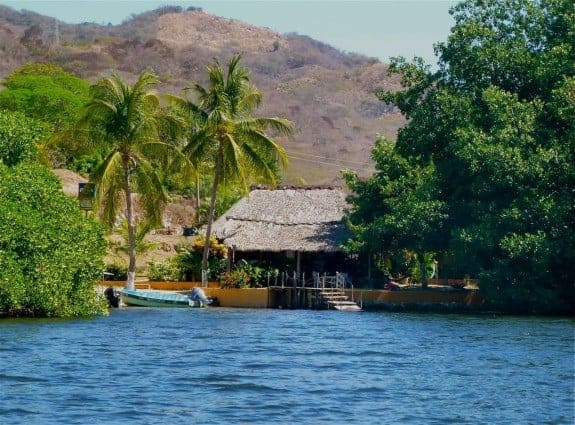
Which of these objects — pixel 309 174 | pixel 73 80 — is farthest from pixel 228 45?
pixel 73 80

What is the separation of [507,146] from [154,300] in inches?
547

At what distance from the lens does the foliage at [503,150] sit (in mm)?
38500

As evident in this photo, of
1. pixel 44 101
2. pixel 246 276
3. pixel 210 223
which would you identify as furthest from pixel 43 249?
pixel 44 101

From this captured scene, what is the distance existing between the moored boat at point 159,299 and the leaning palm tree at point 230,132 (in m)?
2.54

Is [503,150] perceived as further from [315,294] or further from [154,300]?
[154,300]

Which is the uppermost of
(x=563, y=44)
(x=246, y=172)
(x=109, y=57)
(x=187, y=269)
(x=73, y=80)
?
(x=109, y=57)

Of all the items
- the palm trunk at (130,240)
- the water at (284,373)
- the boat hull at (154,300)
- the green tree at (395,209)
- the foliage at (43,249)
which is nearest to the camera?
the water at (284,373)

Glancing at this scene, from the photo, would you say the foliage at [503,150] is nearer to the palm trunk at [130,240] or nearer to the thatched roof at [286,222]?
the thatched roof at [286,222]

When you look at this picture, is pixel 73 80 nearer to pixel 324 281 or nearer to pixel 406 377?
pixel 324 281

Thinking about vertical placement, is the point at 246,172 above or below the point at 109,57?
below

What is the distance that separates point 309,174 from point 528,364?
92635 mm

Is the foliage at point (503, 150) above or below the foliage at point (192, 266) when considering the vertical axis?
above

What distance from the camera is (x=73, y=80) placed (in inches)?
3078

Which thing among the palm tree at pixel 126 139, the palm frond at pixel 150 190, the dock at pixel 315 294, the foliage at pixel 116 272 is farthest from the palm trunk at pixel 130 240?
the dock at pixel 315 294
